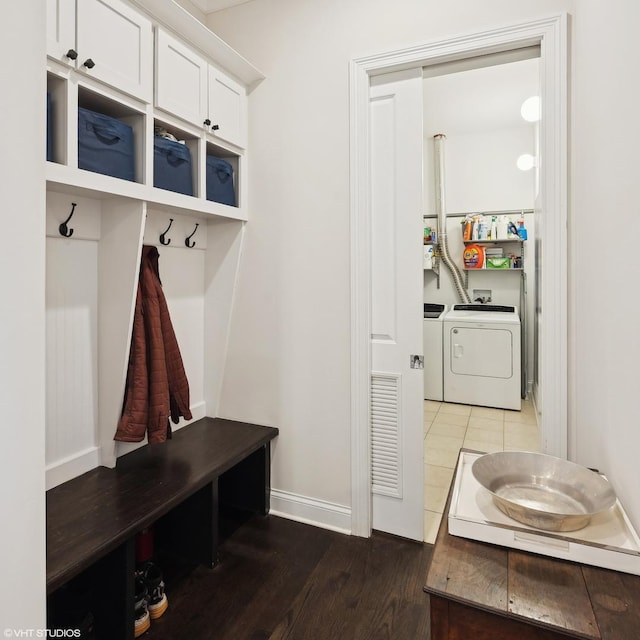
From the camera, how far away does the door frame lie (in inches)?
69.2

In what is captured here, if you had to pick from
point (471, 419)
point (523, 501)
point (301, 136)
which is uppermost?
point (301, 136)

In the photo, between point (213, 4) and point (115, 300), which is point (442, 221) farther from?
point (115, 300)

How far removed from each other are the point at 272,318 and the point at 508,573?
5.39 ft

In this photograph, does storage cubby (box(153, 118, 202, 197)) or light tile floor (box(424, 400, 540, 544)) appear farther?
light tile floor (box(424, 400, 540, 544))

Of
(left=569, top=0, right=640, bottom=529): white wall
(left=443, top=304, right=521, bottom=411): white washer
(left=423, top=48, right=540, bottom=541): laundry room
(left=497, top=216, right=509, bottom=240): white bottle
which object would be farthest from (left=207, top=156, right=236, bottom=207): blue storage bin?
(left=497, top=216, right=509, bottom=240): white bottle

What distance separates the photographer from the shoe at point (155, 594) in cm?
165

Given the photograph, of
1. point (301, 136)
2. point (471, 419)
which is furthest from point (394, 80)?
point (471, 419)

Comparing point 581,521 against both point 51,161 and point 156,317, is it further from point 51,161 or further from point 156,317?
point 51,161

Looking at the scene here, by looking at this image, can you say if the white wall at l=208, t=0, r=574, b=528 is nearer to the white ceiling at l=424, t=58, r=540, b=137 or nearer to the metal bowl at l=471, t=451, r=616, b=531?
the metal bowl at l=471, t=451, r=616, b=531

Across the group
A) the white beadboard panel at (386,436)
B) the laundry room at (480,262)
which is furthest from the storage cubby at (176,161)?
the laundry room at (480,262)

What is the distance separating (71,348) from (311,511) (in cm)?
140

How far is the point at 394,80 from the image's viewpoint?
2090 millimetres

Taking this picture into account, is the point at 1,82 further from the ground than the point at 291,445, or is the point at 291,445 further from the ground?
the point at 1,82

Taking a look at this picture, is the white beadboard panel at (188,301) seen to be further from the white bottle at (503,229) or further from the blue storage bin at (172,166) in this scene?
the white bottle at (503,229)
